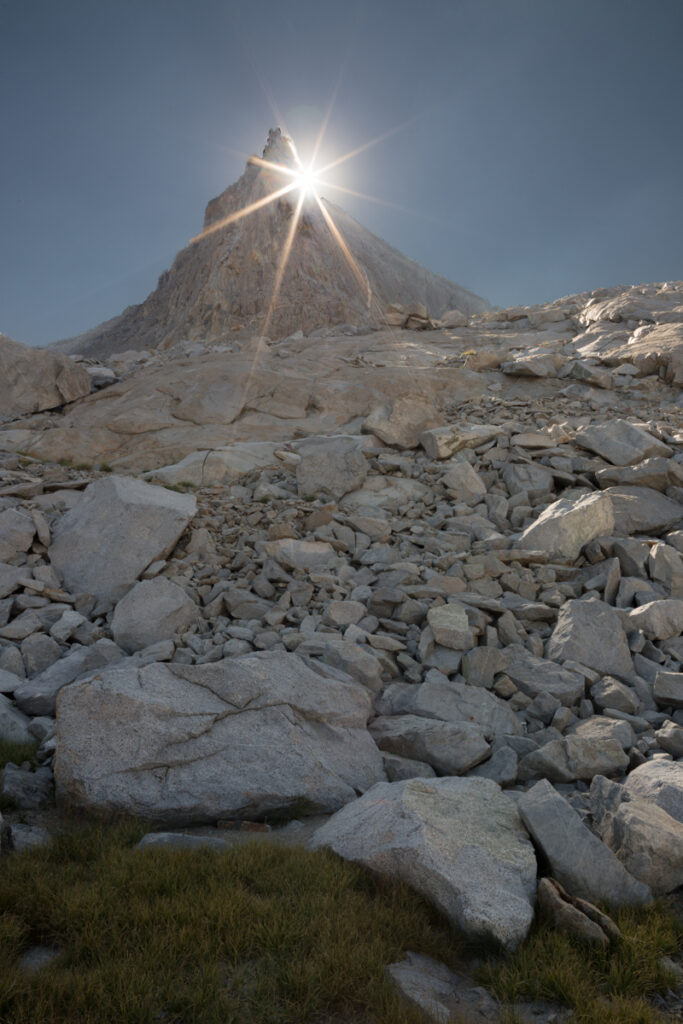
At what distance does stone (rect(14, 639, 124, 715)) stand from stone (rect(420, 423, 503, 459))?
28.3 feet

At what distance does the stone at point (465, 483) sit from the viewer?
474 inches

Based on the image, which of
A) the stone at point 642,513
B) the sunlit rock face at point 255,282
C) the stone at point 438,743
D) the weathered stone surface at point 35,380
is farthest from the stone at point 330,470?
the sunlit rock face at point 255,282

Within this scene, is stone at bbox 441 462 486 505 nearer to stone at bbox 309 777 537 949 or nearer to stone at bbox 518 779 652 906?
stone at bbox 309 777 537 949

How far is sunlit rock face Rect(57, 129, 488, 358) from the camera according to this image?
4531 centimetres

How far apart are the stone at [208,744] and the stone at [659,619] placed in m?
4.38

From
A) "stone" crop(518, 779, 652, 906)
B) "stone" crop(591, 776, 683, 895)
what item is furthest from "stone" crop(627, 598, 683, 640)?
"stone" crop(518, 779, 652, 906)

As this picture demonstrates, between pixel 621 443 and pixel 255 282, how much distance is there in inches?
1563

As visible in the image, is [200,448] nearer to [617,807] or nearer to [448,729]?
[448,729]

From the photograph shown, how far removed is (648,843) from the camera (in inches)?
178

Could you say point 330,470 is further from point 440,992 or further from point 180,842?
point 440,992

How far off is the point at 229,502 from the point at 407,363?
1161 cm

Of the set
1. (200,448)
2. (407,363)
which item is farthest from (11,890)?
(407,363)

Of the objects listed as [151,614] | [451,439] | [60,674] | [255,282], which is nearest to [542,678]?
[151,614]

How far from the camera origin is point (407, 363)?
68.7 ft
